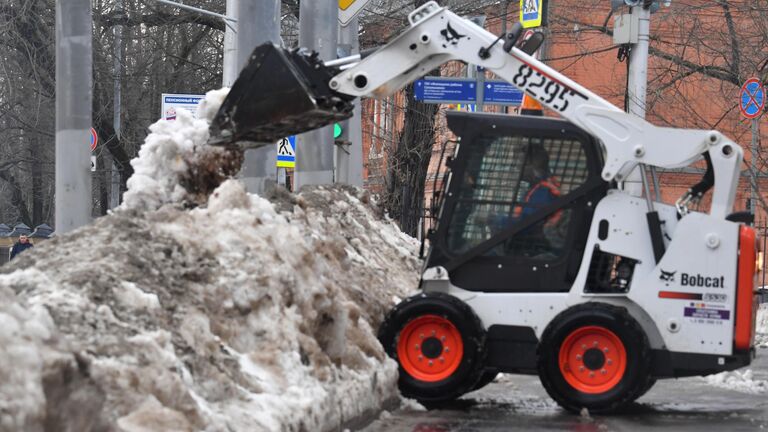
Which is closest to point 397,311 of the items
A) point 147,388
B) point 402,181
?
point 147,388

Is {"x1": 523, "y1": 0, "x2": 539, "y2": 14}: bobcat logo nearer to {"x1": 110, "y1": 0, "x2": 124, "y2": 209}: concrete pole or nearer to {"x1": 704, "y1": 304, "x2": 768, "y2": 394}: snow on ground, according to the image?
{"x1": 704, "y1": 304, "x2": 768, "y2": 394}: snow on ground

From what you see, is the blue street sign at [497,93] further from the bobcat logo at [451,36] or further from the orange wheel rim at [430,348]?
the orange wheel rim at [430,348]

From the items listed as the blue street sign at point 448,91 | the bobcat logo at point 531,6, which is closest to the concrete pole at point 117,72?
the blue street sign at point 448,91

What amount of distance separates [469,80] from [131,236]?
1310 cm

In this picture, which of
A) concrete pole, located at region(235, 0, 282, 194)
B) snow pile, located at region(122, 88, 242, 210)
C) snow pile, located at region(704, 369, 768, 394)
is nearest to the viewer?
snow pile, located at region(122, 88, 242, 210)

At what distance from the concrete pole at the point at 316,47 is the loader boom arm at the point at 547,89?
6.17 meters

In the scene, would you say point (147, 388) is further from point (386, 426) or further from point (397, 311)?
point (397, 311)

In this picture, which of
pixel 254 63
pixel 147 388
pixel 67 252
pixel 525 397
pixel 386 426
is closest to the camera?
pixel 147 388

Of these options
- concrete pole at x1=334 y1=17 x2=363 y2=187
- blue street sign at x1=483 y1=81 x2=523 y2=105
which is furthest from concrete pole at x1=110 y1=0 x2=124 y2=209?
blue street sign at x1=483 y1=81 x2=523 y2=105

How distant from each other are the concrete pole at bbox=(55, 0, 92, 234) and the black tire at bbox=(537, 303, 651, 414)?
26.7ft

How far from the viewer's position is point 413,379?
10.9m

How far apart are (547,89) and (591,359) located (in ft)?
7.73

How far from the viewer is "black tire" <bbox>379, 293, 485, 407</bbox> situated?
1079 centimetres

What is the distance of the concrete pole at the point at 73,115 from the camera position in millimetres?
16797
